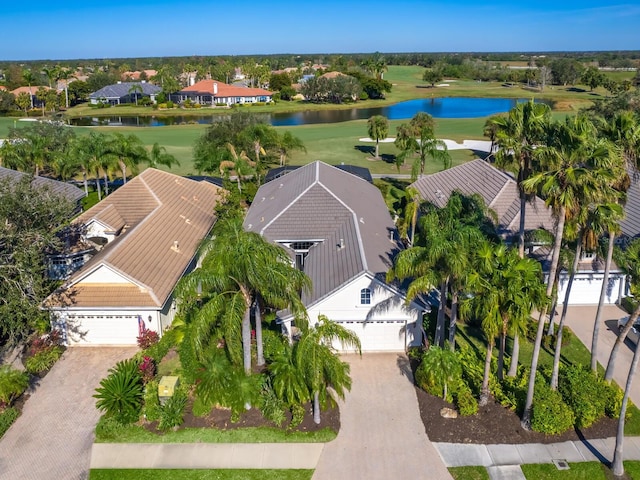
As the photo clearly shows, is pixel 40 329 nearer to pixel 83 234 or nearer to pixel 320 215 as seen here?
pixel 83 234

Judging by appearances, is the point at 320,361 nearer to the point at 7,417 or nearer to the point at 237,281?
the point at 237,281

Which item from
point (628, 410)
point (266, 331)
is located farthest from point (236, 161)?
point (628, 410)

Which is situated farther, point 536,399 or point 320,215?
point 320,215

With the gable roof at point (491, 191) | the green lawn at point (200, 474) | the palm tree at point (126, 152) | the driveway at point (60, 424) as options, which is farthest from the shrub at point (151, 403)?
the palm tree at point (126, 152)

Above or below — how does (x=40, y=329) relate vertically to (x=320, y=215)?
below

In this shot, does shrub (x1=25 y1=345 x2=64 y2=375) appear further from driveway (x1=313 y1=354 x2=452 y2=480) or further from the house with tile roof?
the house with tile roof

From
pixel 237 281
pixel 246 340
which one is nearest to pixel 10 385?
pixel 246 340
